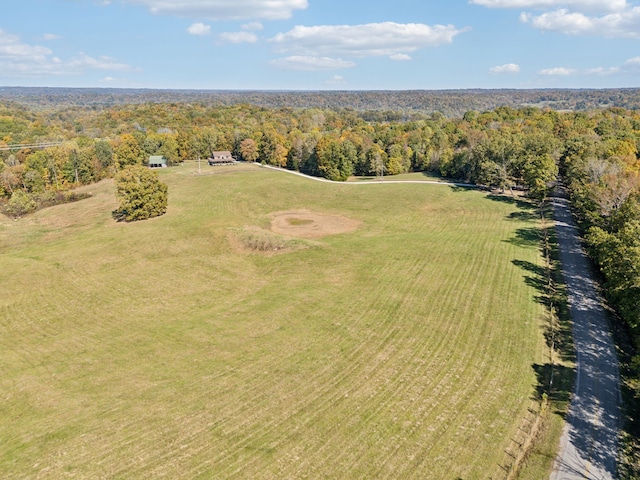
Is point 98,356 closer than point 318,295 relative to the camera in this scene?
Yes

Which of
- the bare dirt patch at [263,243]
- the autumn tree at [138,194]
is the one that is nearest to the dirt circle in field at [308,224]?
the bare dirt patch at [263,243]

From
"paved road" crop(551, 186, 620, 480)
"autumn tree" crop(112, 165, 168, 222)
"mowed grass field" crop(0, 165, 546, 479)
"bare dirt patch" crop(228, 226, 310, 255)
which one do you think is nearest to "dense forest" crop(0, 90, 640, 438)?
"paved road" crop(551, 186, 620, 480)

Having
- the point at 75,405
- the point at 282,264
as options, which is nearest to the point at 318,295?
the point at 282,264

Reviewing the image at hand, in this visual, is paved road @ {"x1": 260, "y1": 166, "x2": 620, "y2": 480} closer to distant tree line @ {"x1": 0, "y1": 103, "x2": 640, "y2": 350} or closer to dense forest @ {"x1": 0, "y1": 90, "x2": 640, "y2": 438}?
dense forest @ {"x1": 0, "y1": 90, "x2": 640, "y2": 438}

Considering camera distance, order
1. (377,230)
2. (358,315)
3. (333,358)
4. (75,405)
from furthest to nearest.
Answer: (377,230) < (358,315) < (333,358) < (75,405)

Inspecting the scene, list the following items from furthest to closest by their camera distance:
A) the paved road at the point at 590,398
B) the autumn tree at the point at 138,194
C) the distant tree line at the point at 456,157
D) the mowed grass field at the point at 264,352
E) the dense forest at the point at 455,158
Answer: the autumn tree at the point at 138,194, the distant tree line at the point at 456,157, the dense forest at the point at 455,158, the mowed grass field at the point at 264,352, the paved road at the point at 590,398

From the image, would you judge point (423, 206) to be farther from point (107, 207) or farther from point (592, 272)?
point (107, 207)

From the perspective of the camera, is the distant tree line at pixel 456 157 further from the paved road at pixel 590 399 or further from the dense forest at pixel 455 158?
the paved road at pixel 590 399
